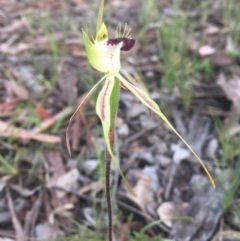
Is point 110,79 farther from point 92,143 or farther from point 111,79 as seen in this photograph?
point 92,143

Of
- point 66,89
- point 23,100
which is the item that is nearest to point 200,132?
point 66,89

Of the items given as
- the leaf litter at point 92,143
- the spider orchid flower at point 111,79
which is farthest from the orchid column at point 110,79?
the leaf litter at point 92,143

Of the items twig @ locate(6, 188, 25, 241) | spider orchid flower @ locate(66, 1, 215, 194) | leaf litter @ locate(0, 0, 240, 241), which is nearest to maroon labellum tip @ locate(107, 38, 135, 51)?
spider orchid flower @ locate(66, 1, 215, 194)

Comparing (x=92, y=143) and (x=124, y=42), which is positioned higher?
(x=124, y=42)

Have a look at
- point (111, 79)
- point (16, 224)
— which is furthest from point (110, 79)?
point (16, 224)

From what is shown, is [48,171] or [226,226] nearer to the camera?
[226,226]

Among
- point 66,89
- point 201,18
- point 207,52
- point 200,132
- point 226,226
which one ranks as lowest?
point 226,226

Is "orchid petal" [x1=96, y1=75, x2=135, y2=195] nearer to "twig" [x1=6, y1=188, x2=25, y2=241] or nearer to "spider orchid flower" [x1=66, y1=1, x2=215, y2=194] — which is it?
"spider orchid flower" [x1=66, y1=1, x2=215, y2=194]

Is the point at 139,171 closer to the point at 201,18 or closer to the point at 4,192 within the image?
the point at 4,192

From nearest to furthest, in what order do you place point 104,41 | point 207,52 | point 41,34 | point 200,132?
1. point 104,41
2. point 200,132
3. point 207,52
4. point 41,34
